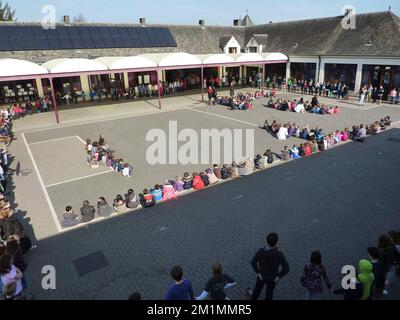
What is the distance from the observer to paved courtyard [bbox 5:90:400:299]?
7031 millimetres

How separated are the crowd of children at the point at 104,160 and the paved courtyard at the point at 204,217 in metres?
0.36

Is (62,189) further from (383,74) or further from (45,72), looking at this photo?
(383,74)

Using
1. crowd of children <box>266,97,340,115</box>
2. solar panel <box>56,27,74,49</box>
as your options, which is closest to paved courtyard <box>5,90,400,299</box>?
crowd of children <box>266,97,340,115</box>

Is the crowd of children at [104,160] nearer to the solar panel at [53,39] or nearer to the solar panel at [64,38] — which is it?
the solar panel at [53,39]

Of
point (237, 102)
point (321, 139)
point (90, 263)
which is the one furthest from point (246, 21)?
point (90, 263)

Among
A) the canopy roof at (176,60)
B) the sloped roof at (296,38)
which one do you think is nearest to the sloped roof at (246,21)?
the sloped roof at (296,38)

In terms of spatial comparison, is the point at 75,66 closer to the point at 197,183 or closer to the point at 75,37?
the point at 75,37

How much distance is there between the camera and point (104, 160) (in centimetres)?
1375

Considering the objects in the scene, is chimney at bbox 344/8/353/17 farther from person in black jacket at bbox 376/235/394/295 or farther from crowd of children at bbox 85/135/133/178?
person in black jacket at bbox 376/235/394/295
